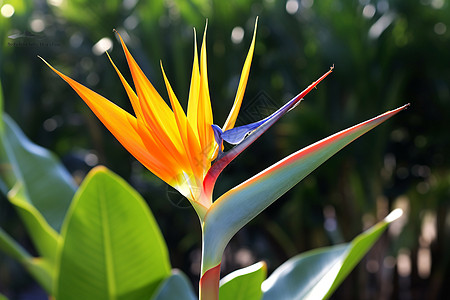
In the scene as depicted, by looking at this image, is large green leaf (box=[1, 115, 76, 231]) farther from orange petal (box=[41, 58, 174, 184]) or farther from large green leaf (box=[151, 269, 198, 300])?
orange petal (box=[41, 58, 174, 184])

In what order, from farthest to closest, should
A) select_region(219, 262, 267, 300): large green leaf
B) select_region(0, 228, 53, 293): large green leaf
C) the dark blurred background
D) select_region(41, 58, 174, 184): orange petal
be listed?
the dark blurred background, select_region(0, 228, 53, 293): large green leaf, select_region(219, 262, 267, 300): large green leaf, select_region(41, 58, 174, 184): orange petal

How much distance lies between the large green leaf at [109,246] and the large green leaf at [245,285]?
0.33ft

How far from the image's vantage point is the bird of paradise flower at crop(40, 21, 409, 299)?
12.1 inches

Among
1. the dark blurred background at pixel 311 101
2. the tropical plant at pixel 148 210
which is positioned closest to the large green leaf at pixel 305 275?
the tropical plant at pixel 148 210

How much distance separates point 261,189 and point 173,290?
0.31 metres

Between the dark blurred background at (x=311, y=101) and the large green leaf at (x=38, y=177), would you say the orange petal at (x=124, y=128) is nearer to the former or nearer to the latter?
the large green leaf at (x=38, y=177)

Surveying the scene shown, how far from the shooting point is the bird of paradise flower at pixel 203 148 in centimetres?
31

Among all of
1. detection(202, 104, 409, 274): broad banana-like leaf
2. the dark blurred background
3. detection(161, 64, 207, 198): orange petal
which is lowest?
the dark blurred background

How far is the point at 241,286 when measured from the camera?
1.66ft

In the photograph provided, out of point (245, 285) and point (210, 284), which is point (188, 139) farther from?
point (245, 285)

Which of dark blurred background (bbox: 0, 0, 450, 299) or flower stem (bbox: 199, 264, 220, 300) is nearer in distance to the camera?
flower stem (bbox: 199, 264, 220, 300)

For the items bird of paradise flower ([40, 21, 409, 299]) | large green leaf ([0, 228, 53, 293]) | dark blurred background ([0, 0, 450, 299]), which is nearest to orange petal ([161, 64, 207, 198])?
bird of paradise flower ([40, 21, 409, 299])

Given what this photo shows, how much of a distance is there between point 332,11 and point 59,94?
0.95m

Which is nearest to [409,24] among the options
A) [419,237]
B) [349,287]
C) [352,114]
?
[352,114]
